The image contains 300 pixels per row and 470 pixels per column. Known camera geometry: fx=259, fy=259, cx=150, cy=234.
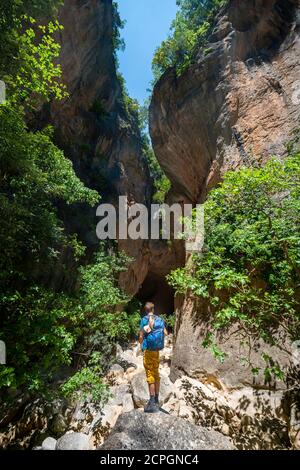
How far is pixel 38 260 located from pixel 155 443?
16.3ft

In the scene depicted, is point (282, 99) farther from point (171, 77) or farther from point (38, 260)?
point (38, 260)

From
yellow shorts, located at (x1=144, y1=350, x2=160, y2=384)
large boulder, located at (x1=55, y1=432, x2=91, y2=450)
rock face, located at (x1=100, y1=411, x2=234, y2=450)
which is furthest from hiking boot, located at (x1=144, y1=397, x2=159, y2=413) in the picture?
large boulder, located at (x1=55, y1=432, x2=91, y2=450)

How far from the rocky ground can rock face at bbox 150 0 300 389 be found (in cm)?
86

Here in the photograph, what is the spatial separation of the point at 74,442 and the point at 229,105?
11260 mm

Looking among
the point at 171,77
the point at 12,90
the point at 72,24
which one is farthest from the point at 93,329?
the point at 72,24

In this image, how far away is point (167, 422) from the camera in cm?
384

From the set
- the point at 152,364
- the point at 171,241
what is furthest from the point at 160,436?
the point at 171,241

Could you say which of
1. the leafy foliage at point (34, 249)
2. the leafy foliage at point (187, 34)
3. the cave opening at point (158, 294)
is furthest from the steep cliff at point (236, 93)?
the cave opening at point (158, 294)

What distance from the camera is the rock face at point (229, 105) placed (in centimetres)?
799

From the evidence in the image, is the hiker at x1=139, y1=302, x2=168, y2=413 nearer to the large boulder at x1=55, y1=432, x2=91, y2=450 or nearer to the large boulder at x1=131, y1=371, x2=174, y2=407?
the large boulder at x1=131, y1=371, x2=174, y2=407

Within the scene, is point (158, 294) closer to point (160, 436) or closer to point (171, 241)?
point (171, 241)

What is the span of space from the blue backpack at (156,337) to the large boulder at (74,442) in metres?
2.73

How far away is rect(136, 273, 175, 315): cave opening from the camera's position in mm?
21547

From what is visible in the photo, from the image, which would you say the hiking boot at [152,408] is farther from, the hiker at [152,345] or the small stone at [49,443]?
the small stone at [49,443]
